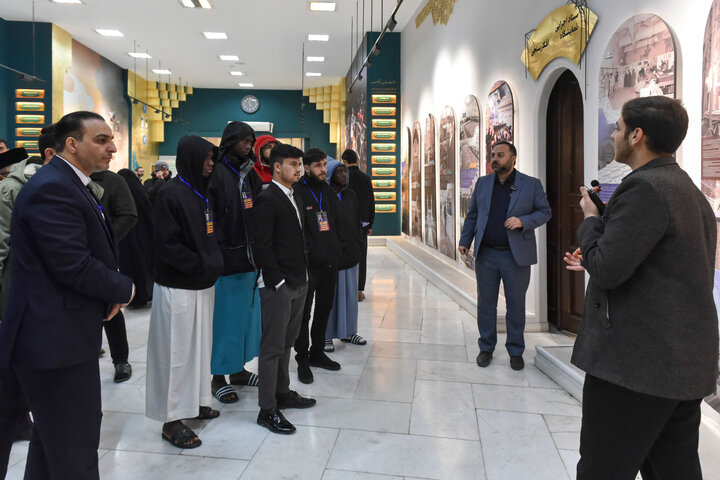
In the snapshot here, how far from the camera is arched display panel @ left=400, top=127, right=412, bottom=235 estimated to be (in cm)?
1137

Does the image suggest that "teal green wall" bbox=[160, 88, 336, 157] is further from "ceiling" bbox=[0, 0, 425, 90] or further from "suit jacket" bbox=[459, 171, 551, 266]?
"suit jacket" bbox=[459, 171, 551, 266]

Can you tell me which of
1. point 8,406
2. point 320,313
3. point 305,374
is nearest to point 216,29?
point 320,313

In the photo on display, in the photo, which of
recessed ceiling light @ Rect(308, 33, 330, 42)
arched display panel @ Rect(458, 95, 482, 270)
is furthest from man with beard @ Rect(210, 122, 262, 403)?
recessed ceiling light @ Rect(308, 33, 330, 42)

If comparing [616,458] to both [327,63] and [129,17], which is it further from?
[327,63]

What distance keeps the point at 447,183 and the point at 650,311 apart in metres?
6.70

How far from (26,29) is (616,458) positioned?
13.6 metres

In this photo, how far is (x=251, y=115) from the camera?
65.1 ft

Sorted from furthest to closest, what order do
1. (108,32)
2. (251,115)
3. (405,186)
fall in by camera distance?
(251,115) < (108,32) < (405,186)

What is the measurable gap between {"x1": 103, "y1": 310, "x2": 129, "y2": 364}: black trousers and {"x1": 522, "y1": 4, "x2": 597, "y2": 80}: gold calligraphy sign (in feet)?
13.1

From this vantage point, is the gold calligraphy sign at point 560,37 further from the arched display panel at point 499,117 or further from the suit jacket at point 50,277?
the suit jacket at point 50,277

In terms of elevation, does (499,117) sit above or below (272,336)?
above

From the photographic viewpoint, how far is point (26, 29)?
11242mm

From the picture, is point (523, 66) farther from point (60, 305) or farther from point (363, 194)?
point (60, 305)

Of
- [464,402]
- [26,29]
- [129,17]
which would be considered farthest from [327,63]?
[464,402]
